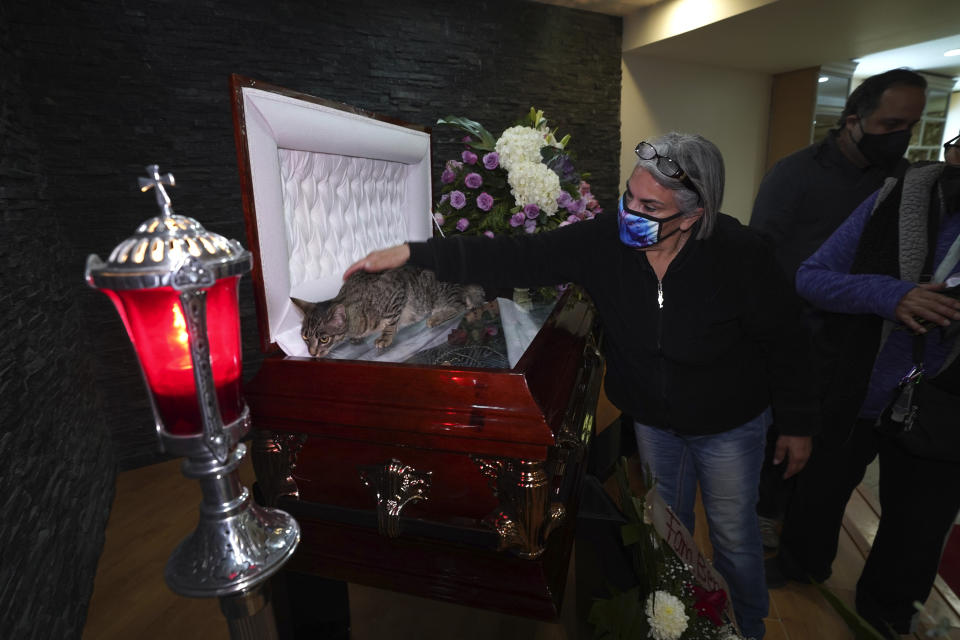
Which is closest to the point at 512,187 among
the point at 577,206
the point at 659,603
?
the point at 577,206

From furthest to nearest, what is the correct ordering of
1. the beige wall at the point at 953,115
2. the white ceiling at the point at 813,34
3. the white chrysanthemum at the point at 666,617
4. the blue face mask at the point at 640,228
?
the beige wall at the point at 953,115
the white ceiling at the point at 813,34
the blue face mask at the point at 640,228
the white chrysanthemum at the point at 666,617

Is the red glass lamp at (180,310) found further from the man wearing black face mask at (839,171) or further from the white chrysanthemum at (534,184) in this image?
the man wearing black face mask at (839,171)

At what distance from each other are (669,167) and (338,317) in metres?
0.91

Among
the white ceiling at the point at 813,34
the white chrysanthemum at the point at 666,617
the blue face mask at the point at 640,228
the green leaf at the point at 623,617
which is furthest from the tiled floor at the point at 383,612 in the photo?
the white ceiling at the point at 813,34

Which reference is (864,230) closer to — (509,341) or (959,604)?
(509,341)

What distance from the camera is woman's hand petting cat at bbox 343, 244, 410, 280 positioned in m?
1.28

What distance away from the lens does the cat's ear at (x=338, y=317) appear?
126 cm

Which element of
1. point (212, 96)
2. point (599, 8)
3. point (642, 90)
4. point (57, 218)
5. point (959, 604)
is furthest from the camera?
point (642, 90)

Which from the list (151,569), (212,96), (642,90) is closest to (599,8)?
(642,90)

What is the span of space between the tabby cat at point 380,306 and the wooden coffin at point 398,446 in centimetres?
7

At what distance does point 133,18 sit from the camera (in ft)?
7.72

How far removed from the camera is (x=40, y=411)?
174 centimetres

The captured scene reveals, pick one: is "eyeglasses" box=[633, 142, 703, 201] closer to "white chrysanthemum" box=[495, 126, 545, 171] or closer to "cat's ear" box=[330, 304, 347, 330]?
"white chrysanthemum" box=[495, 126, 545, 171]

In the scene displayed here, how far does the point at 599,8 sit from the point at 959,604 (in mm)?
4511
